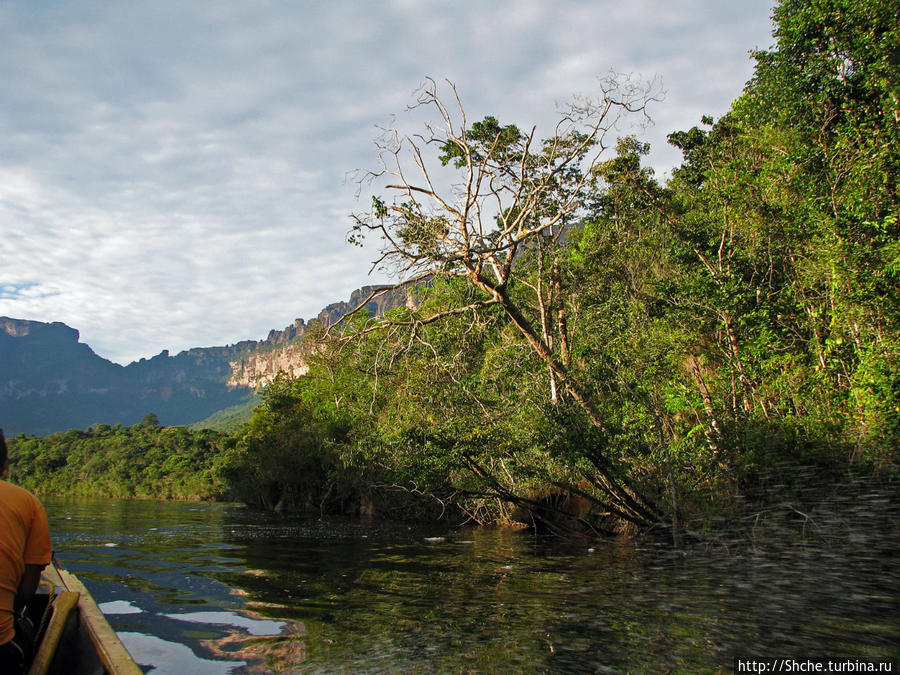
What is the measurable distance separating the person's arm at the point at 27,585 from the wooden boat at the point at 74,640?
1.24 feet

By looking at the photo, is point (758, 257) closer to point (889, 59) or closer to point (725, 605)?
point (889, 59)

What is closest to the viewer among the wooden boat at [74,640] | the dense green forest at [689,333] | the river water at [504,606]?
the wooden boat at [74,640]

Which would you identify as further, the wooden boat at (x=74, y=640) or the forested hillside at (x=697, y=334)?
the forested hillside at (x=697, y=334)

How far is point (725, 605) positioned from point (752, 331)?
10711 mm

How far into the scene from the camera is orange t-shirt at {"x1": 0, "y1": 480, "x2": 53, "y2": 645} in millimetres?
3352

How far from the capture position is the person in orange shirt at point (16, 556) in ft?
11.0

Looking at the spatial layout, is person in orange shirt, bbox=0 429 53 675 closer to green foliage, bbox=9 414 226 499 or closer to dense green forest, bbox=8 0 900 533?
dense green forest, bbox=8 0 900 533

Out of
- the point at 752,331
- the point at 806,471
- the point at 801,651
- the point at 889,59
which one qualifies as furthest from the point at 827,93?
the point at 801,651

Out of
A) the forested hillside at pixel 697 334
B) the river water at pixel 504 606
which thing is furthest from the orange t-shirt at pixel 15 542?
the forested hillside at pixel 697 334

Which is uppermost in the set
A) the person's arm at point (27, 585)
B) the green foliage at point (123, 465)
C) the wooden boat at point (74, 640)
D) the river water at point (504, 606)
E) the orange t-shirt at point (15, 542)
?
the orange t-shirt at point (15, 542)

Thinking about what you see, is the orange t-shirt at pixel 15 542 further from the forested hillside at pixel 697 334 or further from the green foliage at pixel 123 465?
the green foliage at pixel 123 465

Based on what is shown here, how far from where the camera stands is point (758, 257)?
56.2 ft

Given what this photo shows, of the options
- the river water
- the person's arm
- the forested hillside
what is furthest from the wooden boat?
the forested hillside

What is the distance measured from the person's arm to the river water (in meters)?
1.47
